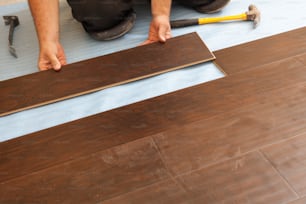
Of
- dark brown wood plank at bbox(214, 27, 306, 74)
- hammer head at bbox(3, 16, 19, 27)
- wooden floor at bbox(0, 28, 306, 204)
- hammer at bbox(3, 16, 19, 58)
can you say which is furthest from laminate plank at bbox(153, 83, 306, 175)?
hammer head at bbox(3, 16, 19, 27)

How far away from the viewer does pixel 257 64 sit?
178cm

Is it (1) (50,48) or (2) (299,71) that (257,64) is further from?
(1) (50,48)

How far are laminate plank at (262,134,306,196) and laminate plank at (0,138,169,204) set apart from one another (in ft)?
1.40

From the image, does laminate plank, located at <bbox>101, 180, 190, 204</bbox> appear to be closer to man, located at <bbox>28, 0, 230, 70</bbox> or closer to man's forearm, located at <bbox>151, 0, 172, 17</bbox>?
man, located at <bbox>28, 0, 230, 70</bbox>

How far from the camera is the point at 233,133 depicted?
1479mm

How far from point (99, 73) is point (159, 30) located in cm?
42

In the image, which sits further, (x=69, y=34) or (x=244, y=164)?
(x=69, y=34)

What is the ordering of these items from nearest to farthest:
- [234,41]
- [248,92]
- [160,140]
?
[160,140] < [248,92] < [234,41]

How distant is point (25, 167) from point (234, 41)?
4.19ft

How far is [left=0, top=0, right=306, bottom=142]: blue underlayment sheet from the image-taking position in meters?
1.73

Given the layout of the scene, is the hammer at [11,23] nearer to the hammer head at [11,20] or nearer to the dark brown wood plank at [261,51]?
the hammer head at [11,20]

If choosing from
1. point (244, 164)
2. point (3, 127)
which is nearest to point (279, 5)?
point (244, 164)

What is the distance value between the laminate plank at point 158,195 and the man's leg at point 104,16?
112cm

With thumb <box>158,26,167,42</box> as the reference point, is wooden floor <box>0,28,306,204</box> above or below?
below
